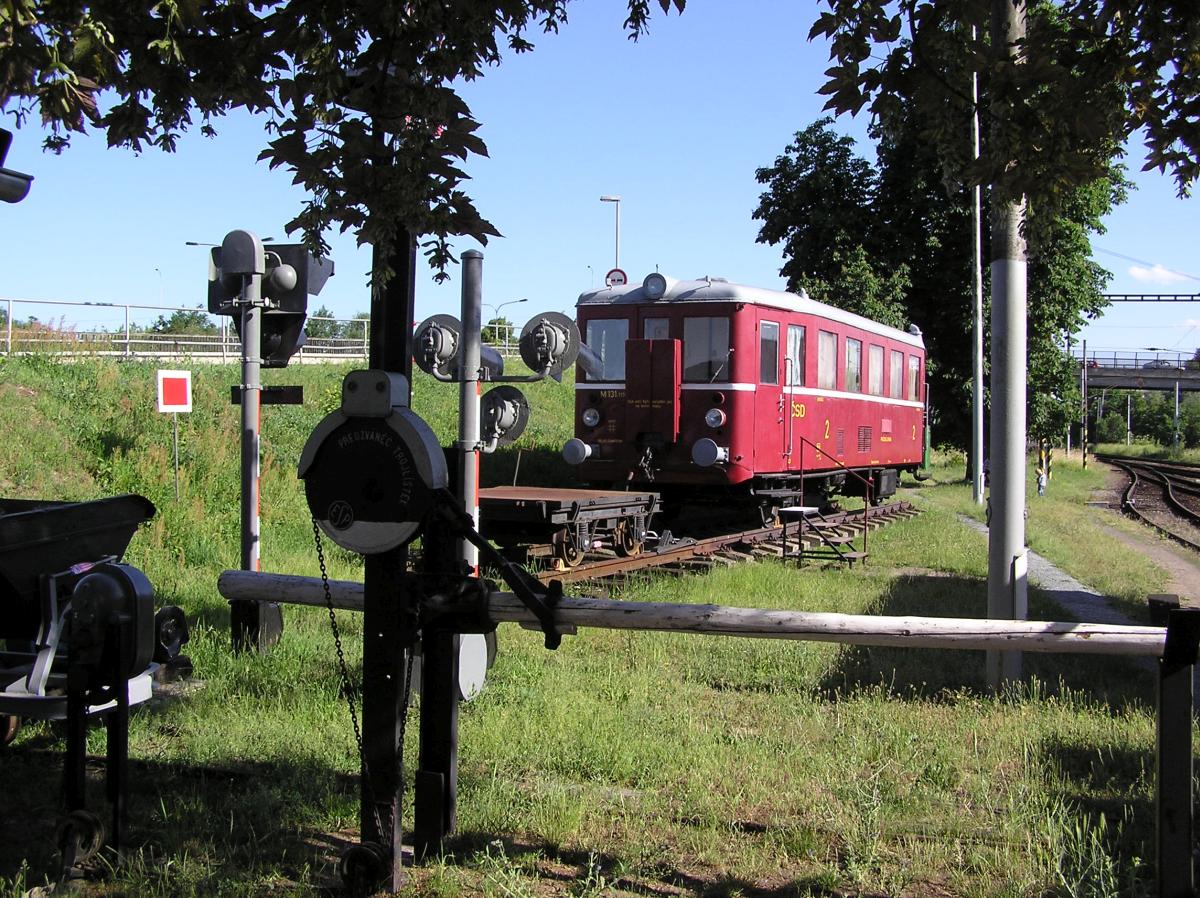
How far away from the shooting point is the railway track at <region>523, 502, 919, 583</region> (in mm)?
11562

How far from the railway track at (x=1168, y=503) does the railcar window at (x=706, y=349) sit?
10796 mm

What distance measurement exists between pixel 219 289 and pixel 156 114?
156 inches

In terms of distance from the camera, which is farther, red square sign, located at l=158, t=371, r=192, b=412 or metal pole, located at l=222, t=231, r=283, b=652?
red square sign, located at l=158, t=371, r=192, b=412

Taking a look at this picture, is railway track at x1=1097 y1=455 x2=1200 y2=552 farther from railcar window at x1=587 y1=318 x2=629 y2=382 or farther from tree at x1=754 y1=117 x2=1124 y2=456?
railcar window at x1=587 y1=318 x2=629 y2=382

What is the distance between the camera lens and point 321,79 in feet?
11.7

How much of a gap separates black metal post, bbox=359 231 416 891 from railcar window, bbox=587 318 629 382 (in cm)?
1157

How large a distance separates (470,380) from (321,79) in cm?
357

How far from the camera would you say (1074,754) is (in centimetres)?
564

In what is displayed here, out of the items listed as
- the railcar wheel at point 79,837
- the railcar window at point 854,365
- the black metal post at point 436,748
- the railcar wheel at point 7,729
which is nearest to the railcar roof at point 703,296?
the railcar window at point 854,365

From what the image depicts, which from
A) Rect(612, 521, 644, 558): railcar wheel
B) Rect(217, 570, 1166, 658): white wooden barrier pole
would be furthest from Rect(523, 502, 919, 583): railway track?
Rect(217, 570, 1166, 658): white wooden barrier pole

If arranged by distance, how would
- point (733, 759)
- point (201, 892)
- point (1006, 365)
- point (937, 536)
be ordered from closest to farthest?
point (201, 892) < point (733, 759) < point (1006, 365) < point (937, 536)

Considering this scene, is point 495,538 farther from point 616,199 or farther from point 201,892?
point 616,199

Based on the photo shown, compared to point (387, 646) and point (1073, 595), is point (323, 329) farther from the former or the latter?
point (387, 646)

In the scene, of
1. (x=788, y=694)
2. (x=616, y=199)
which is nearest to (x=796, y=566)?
(x=788, y=694)
